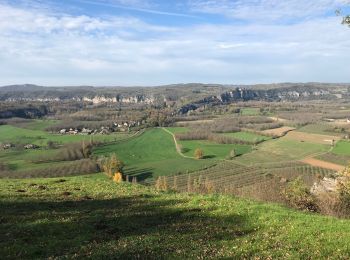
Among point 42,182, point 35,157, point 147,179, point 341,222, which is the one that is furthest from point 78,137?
point 341,222

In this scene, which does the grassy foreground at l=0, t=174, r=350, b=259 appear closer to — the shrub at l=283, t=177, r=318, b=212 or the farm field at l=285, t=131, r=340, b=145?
the shrub at l=283, t=177, r=318, b=212

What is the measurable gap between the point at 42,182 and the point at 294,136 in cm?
12223

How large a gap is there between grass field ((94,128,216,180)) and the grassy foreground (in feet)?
225

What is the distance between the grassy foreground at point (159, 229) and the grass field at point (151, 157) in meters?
68.7

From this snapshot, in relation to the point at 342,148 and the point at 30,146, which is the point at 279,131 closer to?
the point at 342,148

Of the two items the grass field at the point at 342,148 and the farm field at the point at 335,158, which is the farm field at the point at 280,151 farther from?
the farm field at the point at 335,158

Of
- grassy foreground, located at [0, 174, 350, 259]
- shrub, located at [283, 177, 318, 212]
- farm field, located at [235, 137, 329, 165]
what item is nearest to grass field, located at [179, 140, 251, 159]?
farm field, located at [235, 137, 329, 165]

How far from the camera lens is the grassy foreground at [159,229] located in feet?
49.8

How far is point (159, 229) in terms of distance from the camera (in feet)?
60.1

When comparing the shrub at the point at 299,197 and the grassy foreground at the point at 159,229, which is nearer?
the grassy foreground at the point at 159,229

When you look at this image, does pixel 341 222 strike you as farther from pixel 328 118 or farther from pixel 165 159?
pixel 328 118

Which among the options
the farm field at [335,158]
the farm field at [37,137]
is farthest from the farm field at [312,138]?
the farm field at [37,137]

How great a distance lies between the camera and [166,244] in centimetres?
1602

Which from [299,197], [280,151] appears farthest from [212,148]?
[299,197]
